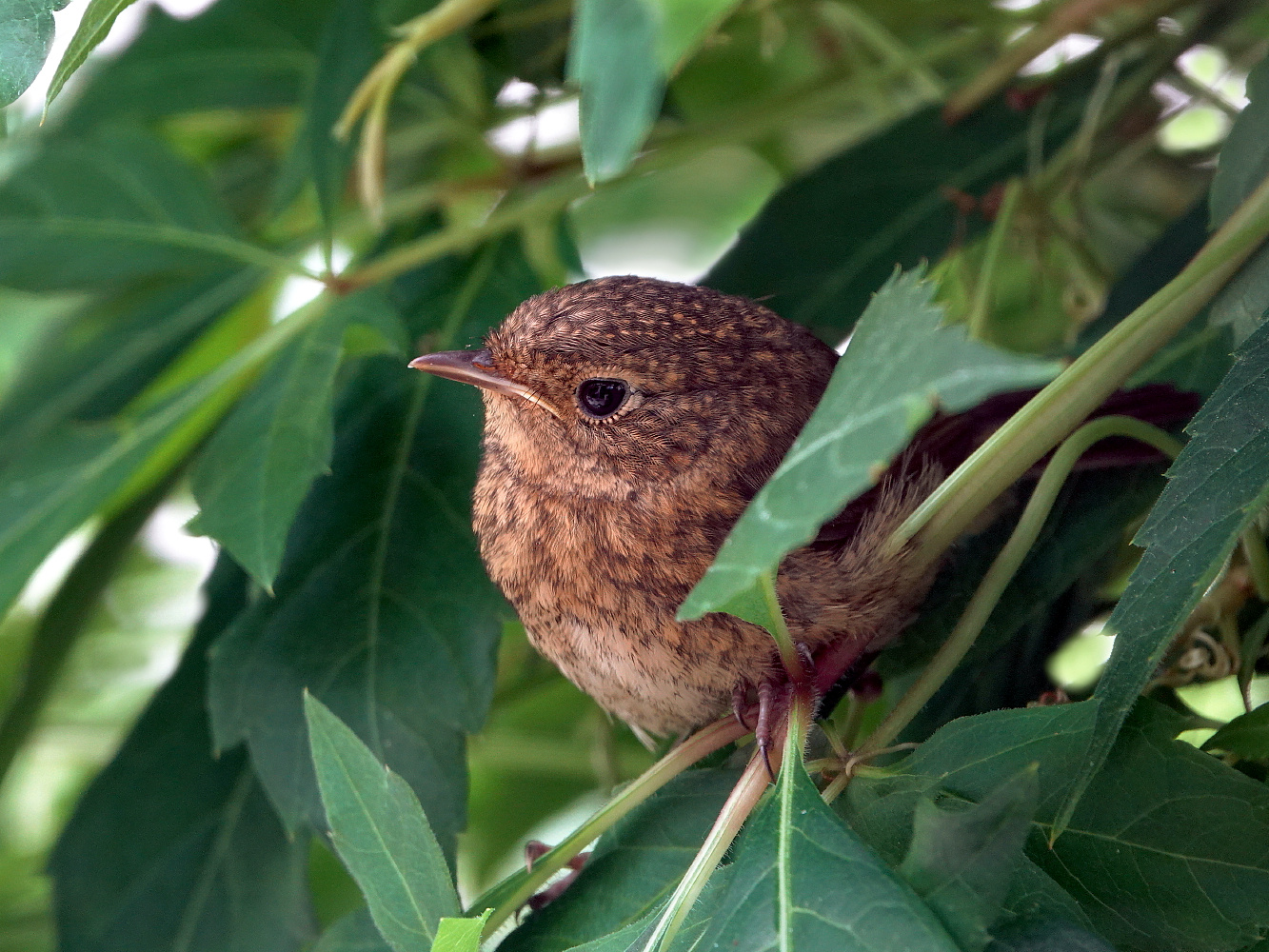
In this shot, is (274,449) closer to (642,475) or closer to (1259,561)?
(642,475)

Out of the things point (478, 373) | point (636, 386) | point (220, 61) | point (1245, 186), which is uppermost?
point (220, 61)

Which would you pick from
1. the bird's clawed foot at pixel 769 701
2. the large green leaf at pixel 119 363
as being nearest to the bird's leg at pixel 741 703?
the bird's clawed foot at pixel 769 701

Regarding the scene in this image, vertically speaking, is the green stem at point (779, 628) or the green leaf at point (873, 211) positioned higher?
the green leaf at point (873, 211)

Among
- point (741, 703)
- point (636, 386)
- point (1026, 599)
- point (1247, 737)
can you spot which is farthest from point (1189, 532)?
point (636, 386)

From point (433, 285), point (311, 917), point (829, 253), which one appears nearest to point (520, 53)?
point (433, 285)

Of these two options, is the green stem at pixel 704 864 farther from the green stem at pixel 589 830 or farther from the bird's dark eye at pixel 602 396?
the bird's dark eye at pixel 602 396

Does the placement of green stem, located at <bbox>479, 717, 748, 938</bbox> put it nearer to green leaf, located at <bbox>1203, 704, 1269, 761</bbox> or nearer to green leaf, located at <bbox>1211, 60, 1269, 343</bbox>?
green leaf, located at <bbox>1203, 704, 1269, 761</bbox>
